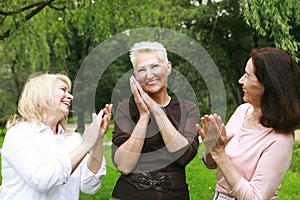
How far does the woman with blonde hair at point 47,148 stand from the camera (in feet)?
6.87

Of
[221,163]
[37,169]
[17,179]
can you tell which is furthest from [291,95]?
[17,179]

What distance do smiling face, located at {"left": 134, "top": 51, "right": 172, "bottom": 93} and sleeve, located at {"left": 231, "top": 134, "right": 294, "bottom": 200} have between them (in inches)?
24.7

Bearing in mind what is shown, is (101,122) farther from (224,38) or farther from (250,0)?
(224,38)

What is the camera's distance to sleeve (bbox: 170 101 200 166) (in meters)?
2.25

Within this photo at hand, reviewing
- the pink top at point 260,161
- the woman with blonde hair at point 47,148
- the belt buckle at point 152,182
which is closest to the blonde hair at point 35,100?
the woman with blonde hair at point 47,148

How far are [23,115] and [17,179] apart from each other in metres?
0.32

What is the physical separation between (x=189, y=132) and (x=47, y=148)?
72 cm

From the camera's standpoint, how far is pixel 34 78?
2.35 meters

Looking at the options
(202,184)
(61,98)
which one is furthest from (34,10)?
(61,98)

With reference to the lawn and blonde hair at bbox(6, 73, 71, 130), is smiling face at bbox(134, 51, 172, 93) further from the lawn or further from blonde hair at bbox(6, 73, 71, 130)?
the lawn

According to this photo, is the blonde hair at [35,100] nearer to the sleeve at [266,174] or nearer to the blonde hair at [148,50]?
the blonde hair at [148,50]

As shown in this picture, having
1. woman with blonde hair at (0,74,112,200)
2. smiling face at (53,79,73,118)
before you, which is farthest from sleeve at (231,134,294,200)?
smiling face at (53,79,73,118)

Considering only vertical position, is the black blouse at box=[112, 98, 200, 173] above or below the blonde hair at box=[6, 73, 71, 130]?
below

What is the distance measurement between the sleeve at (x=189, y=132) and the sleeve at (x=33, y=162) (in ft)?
1.89
